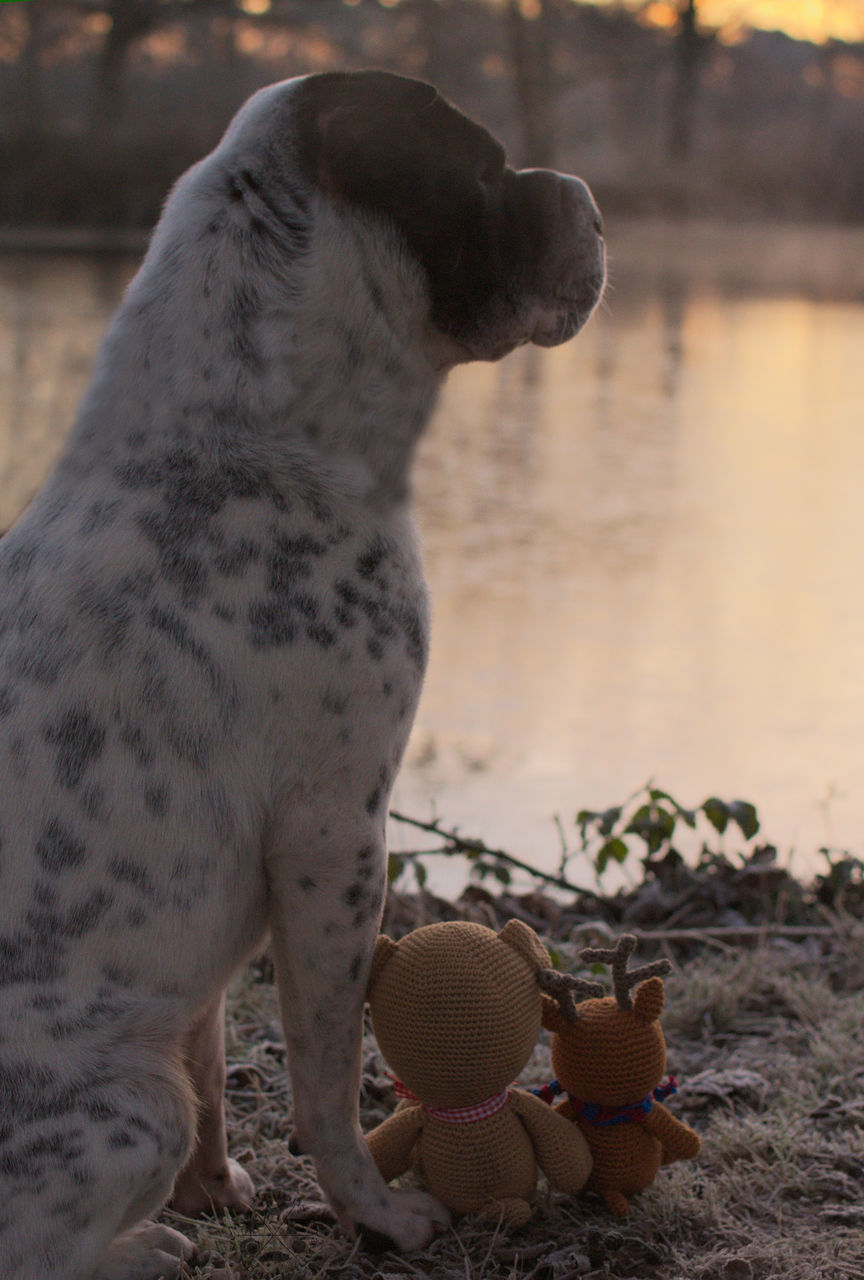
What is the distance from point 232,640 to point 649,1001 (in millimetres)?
649

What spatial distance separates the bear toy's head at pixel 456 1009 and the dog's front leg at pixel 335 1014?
4 cm

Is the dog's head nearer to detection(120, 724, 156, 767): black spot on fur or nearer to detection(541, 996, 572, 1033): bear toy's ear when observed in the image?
detection(120, 724, 156, 767): black spot on fur

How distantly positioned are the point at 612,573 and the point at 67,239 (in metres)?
2.99

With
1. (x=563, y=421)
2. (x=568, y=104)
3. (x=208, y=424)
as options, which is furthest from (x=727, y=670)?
(x=568, y=104)

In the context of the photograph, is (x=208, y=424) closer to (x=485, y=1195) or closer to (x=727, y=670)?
(x=485, y=1195)

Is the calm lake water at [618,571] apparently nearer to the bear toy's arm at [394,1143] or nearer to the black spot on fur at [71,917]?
the black spot on fur at [71,917]

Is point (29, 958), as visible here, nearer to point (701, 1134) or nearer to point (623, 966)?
point (623, 966)

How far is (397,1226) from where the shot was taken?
4.70 ft

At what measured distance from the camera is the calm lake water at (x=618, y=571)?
2803 mm

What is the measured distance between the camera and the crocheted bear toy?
4.54 feet

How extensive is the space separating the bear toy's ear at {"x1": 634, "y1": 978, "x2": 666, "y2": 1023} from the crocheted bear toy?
88 mm

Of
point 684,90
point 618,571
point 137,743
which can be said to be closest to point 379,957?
point 137,743

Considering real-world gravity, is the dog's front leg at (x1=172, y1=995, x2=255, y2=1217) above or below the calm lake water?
below

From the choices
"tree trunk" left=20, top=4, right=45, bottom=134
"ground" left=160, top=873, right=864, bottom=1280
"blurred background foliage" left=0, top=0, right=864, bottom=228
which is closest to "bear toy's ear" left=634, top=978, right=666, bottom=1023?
"ground" left=160, top=873, right=864, bottom=1280
